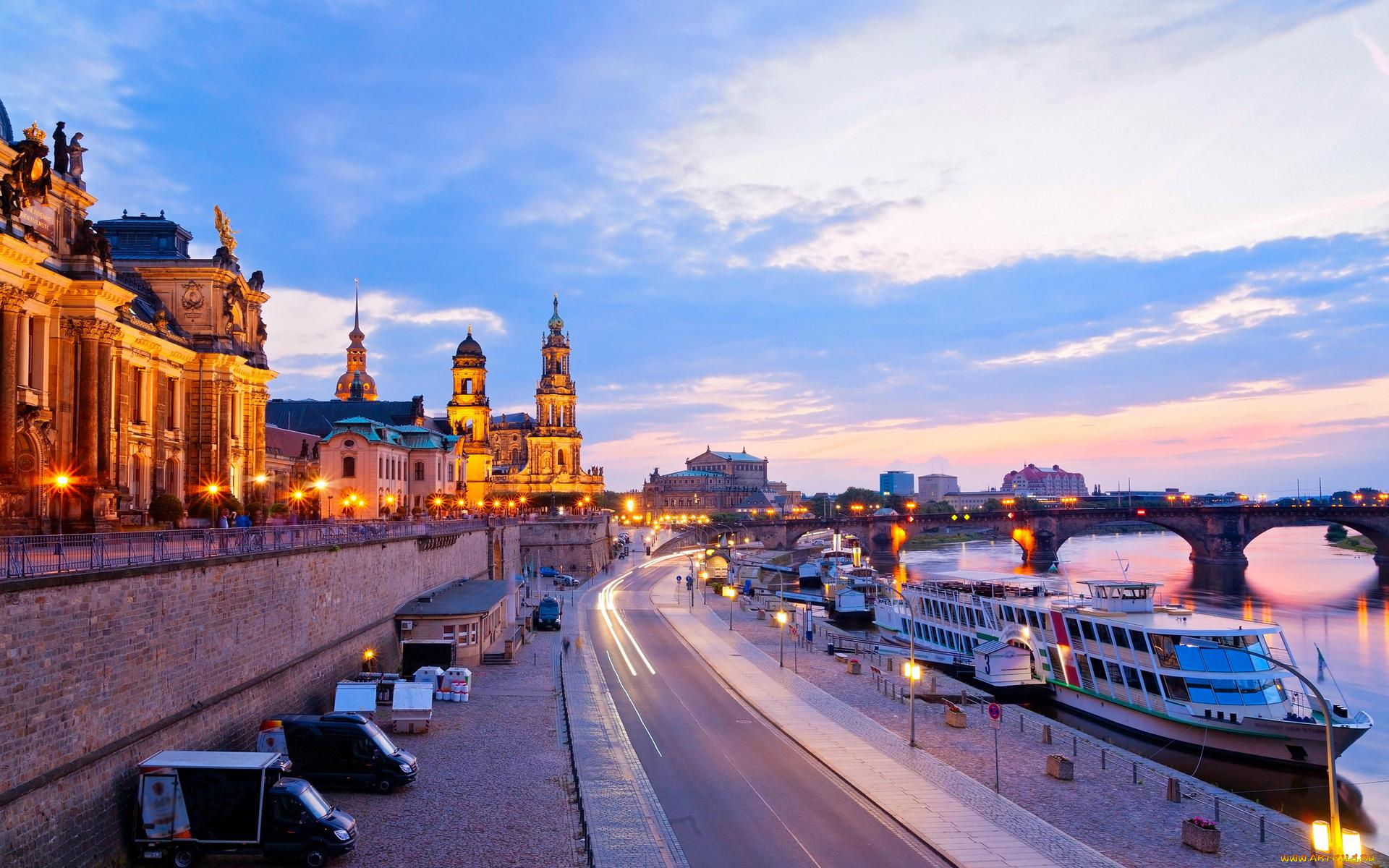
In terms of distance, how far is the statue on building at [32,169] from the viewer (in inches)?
1350

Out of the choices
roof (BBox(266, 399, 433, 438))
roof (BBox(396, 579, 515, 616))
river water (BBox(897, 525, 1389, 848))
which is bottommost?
river water (BBox(897, 525, 1389, 848))

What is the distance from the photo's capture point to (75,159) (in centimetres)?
4038

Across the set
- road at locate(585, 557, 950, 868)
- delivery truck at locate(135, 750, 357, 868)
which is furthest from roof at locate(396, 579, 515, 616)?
delivery truck at locate(135, 750, 357, 868)

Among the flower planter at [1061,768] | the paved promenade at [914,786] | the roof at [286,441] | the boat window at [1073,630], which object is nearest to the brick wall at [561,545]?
the roof at [286,441]

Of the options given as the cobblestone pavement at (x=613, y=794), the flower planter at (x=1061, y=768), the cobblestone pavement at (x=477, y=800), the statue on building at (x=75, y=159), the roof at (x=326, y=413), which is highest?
the statue on building at (x=75, y=159)

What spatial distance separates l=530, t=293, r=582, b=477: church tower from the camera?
163250 millimetres

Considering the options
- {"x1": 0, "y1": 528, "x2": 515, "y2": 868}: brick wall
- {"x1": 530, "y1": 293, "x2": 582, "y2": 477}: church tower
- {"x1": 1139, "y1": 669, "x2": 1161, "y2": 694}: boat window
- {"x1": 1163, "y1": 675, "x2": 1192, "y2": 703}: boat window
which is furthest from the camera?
{"x1": 530, "y1": 293, "x2": 582, "y2": 477}: church tower

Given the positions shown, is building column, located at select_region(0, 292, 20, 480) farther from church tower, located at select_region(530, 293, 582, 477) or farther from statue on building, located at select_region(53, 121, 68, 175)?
church tower, located at select_region(530, 293, 582, 477)

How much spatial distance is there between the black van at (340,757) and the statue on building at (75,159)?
2567 centimetres

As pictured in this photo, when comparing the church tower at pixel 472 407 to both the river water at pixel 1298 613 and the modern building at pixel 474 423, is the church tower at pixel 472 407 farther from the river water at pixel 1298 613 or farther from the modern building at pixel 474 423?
the river water at pixel 1298 613

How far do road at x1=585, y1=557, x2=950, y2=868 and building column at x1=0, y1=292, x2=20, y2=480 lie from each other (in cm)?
2278

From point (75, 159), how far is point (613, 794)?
33.3 m

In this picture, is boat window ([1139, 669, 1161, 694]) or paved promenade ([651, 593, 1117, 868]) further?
boat window ([1139, 669, 1161, 694])

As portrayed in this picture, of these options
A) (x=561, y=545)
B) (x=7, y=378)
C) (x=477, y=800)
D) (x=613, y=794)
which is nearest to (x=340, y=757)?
(x=477, y=800)
